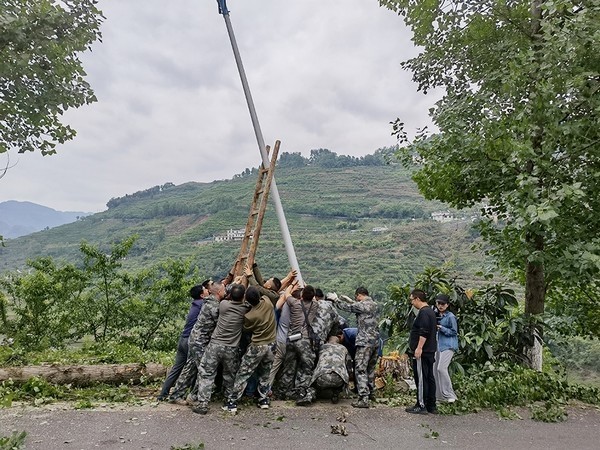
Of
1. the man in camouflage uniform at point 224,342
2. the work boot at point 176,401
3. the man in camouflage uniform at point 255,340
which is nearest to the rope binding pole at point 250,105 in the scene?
the man in camouflage uniform at point 255,340

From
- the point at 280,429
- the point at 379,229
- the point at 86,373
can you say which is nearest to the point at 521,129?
the point at 280,429

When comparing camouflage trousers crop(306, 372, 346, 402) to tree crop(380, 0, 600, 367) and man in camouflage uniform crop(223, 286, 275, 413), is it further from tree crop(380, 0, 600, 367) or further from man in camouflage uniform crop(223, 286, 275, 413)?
tree crop(380, 0, 600, 367)

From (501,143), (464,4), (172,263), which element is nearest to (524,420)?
(501,143)

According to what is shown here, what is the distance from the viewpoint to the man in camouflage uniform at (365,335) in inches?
286

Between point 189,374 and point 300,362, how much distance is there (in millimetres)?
1766

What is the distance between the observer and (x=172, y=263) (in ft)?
59.6

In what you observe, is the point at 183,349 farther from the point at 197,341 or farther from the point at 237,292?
the point at 237,292

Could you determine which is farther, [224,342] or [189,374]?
[189,374]

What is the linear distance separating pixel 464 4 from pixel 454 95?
6.10ft

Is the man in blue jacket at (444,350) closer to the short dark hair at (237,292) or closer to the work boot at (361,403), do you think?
the work boot at (361,403)

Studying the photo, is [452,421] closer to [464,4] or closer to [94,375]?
[94,375]

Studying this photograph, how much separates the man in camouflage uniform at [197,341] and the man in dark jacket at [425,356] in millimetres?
3092

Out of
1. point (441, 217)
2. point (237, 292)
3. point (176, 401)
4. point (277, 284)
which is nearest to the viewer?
point (237, 292)

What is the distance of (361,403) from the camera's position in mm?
6973
